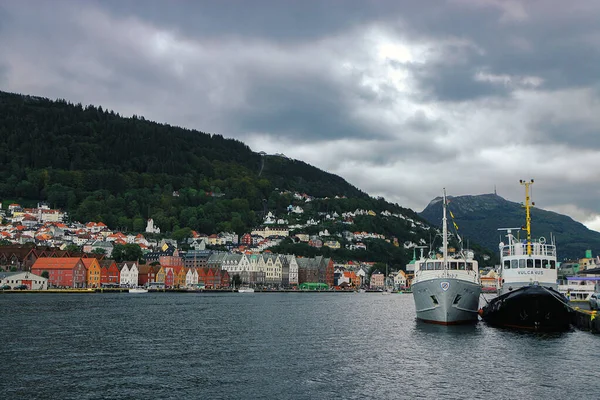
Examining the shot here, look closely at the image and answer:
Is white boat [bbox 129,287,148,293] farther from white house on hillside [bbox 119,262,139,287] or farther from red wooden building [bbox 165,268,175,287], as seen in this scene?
red wooden building [bbox 165,268,175,287]

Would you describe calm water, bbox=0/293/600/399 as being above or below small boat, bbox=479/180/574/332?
below

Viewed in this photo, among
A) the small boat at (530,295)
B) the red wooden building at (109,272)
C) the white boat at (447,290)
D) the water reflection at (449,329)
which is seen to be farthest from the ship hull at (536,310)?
the red wooden building at (109,272)

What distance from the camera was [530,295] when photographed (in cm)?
5047

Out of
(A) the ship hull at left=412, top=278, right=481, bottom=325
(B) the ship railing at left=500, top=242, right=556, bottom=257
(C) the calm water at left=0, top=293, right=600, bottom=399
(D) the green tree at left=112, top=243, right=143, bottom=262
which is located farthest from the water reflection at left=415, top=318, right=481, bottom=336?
(D) the green tree at left=112, top=243, right=143, bottom=262

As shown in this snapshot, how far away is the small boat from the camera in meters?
51.1

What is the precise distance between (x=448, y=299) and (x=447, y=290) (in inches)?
46.4

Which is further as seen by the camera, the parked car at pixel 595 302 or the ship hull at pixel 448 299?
the parked car at pixel 595 302

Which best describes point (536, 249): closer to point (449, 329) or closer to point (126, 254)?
point (449, 329)

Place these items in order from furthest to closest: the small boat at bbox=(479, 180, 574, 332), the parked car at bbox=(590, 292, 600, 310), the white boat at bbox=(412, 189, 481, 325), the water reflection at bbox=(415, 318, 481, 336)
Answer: the parked car at bbox=(590, 292, 600, 310)
the white boat at bbox=(412, 189, 481, 325)
the water reflection at bbox=(415, 318, 481, 336)
the small boat at bbox=(479, 180, 574, 332)

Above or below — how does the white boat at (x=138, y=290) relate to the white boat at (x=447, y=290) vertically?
below

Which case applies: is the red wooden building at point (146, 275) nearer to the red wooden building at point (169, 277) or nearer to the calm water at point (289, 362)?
the red wooden building at point (169, 277)

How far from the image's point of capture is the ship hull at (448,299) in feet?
172

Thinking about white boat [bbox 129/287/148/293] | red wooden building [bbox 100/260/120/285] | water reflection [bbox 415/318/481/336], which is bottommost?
white boat [bbox 129/287/148/293]

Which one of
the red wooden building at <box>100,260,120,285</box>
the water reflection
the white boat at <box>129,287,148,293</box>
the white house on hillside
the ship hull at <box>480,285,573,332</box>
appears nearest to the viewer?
the ship hull at <box>480,285,573,332</box>
